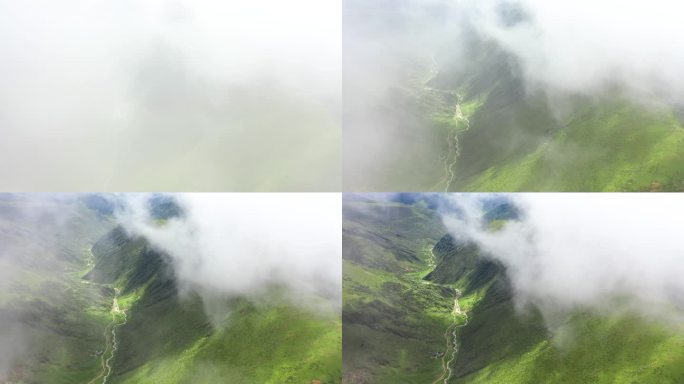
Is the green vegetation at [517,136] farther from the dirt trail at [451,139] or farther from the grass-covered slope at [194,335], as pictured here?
the grass-covered slope at [194,335]

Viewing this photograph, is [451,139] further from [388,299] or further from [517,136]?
[388,299]

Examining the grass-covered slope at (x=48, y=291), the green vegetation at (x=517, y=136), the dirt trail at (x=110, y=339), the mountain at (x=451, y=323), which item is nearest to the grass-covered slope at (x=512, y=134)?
the green vegetation at (x=517, y=136)

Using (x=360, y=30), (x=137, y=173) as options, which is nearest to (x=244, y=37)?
(x=360, y=30)

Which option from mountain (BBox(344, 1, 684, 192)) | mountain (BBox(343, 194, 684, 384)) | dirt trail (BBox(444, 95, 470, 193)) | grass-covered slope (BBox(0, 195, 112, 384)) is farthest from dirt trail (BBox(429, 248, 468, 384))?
grass-covered slope (BBox(0, 195, 112, 384))

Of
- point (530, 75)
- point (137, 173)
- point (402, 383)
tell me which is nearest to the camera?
point (402, 383)

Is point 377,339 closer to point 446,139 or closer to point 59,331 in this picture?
point 446,139
